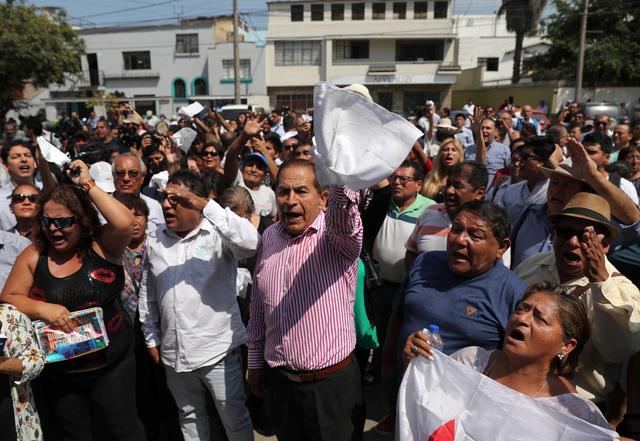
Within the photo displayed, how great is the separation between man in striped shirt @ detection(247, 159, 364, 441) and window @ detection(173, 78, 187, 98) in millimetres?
38819

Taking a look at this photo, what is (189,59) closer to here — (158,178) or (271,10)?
(271,10)

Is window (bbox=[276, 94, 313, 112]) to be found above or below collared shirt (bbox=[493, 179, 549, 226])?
above

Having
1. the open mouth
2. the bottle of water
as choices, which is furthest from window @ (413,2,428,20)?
the open mouth

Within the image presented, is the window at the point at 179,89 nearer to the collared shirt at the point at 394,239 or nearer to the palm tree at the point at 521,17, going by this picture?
the palm tree at the point at 521,17

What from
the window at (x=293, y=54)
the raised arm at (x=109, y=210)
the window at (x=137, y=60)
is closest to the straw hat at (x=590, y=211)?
the raised arm at (x=109, y=210)

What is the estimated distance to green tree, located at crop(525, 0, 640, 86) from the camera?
88.3 ft

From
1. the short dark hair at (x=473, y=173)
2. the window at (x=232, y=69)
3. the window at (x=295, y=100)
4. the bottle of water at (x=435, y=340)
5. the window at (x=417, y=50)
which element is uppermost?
the window at (x=417, y=50)

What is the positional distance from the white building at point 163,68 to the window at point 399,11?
10346mm

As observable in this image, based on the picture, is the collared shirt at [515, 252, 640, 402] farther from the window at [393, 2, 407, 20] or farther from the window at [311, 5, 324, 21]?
the window at [393, 2, 407, 20]

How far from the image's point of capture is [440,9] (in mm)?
37375

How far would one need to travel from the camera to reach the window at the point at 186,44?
38.2 metres

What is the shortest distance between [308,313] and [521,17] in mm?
34404

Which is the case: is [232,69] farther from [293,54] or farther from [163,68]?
[163,68]

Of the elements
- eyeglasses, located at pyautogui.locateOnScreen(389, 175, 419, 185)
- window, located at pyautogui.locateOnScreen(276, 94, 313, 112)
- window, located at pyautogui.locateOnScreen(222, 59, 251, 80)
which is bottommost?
eyeglasses, located at pyautogui.locateOnScreen(389, 175, 419, 185)
